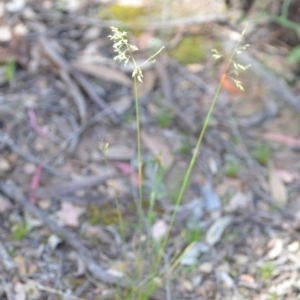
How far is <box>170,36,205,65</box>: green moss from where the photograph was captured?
3.12 metres

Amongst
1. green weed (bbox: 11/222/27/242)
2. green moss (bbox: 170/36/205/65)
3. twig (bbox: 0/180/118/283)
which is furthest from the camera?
green moss (bbox: 170/36/205/65)

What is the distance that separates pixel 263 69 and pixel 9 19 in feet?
4.65

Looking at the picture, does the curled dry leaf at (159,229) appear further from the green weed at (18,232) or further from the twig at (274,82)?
the twig at (274,82)

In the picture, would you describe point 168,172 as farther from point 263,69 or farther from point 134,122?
point 263,69

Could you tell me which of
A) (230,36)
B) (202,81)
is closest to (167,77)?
(202,81)

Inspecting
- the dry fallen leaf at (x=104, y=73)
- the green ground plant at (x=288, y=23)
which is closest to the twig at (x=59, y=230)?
the dry fallen leaf at (x=104, y=73)

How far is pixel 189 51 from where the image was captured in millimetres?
3145

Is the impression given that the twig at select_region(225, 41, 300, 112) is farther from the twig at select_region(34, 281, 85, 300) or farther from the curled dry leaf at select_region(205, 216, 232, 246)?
the twig at select_region(34, 281, 85, 300)

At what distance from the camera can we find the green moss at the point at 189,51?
10.3 feet

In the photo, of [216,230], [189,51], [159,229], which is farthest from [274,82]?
[159,229]

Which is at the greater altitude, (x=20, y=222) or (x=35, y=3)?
(x=35, y=3)

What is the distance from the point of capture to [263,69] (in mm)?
2992

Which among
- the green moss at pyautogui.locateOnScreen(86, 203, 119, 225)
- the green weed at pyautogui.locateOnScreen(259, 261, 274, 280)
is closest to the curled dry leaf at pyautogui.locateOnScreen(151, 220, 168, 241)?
the green moss at pyautogui.locateOnScreen(86, 203, 119, 225)

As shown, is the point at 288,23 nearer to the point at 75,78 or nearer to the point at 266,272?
the point at 75,78
